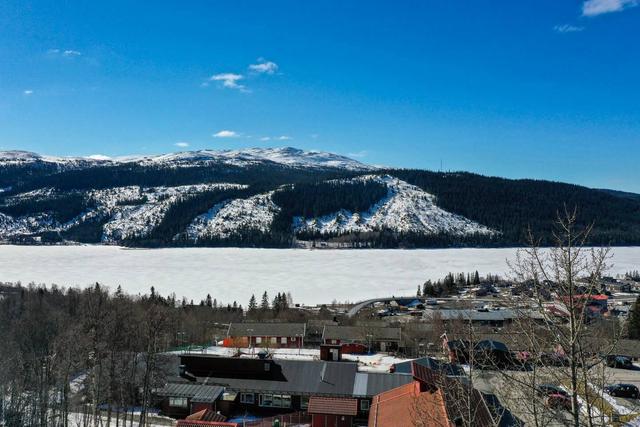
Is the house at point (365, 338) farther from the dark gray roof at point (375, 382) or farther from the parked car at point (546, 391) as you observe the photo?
the parked car at point (546, 391)

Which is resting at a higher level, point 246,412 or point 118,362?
point 118,362

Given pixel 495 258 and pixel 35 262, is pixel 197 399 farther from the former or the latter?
pixel 495 258

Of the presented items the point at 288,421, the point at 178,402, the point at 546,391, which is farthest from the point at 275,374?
the point at 546,391

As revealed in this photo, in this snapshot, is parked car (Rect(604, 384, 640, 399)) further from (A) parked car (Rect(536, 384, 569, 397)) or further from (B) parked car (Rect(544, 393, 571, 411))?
(B) parked car (Rect(544, 393, 571, 411))

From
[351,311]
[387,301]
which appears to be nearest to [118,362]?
[351,311]

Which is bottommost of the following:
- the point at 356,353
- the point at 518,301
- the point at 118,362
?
the point at 356,353

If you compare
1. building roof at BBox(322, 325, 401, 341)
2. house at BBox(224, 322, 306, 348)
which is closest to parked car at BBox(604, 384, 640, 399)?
building roof at BBox(322, 325, 401, 341)

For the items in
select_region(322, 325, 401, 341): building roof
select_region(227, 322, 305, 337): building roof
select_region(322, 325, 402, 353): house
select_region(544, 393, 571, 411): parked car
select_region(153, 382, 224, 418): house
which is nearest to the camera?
select_region(544, 393, 571, 411): parked car
